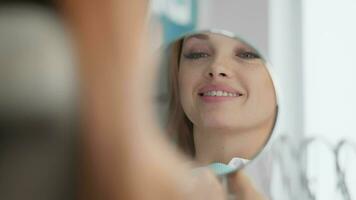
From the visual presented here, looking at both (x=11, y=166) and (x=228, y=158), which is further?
(x=228, y=158)

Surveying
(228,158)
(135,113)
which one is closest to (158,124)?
(135,113)

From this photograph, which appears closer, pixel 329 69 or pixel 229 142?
pixel 229 142

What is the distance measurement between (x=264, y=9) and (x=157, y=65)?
47cm

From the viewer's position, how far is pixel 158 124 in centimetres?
37

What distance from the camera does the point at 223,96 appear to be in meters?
0.61

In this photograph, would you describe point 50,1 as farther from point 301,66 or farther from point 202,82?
point 301,66

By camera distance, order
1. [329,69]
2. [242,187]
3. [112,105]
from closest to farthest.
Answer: [112,105]
[242,187]
[329,69]

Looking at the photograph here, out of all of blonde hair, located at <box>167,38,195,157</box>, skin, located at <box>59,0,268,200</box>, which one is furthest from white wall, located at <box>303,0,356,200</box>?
skin, located at <box>59,0,268,200</box>

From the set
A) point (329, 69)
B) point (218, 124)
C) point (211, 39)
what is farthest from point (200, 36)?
point (329, 69)

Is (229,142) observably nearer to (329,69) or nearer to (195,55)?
(195,55)

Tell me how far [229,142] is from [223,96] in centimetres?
6

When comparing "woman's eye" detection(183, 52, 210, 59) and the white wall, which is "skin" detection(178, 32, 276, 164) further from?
the white wall

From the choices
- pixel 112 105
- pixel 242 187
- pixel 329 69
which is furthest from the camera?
pixel 329 69

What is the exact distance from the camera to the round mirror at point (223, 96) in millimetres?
573
